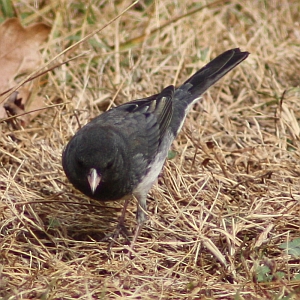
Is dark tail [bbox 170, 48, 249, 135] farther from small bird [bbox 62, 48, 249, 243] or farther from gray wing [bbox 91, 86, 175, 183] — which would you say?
gray wing [bbox 91, 86, 175, 183]

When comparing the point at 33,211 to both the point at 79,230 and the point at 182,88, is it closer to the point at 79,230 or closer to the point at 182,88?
the point at 79,230

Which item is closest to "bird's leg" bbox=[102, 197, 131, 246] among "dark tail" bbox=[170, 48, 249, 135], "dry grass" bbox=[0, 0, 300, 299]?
"dry grass" bbox=[0, 0, 300, 299]

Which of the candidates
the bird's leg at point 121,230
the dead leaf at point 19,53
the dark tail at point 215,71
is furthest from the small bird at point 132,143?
the dead leaf at point 19,53

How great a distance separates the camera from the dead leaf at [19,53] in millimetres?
4184

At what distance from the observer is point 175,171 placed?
3730mm

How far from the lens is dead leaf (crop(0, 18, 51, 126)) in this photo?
418 cm

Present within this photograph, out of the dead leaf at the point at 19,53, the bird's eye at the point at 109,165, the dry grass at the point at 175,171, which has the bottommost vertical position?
the dry grass at the point at 175,171

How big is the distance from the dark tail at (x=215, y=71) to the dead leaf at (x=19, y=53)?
1.03 metres

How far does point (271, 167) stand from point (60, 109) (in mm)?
1351

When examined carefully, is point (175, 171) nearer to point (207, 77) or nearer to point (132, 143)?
point (132, 143)

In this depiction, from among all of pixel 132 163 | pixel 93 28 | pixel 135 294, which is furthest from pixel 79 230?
pixel 93 28

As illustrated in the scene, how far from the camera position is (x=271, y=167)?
3.77 m

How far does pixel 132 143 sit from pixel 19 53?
1.33 m

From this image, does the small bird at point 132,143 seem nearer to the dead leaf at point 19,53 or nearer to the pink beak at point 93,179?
the pink beak at point 93,179
